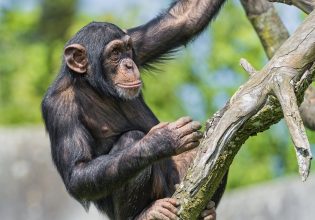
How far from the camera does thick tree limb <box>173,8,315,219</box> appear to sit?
4949mm

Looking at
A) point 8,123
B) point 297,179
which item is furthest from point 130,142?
point 8,123

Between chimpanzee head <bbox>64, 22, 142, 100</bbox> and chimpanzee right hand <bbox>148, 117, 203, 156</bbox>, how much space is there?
873 mm

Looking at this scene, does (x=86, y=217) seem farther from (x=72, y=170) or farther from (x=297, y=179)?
(x=72, y=170)

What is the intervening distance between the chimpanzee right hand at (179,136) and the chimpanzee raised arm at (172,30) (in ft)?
5.04

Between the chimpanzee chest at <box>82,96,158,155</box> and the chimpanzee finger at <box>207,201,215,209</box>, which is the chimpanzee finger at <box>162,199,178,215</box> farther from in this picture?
the chimpanzee chest at <box>82,96,158,155</box>

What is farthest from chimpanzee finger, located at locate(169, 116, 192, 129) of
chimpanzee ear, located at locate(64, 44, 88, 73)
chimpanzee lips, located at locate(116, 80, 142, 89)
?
chimpanzee ear, located at locate(64, 44, 88, 73)

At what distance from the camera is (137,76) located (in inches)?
260

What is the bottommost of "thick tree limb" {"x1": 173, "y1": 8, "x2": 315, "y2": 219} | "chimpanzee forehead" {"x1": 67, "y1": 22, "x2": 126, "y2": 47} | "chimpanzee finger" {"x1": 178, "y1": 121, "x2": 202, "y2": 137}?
"thick tree limb" {"x1": 173, "y1": 8, "x2": 315, "y2": 219}

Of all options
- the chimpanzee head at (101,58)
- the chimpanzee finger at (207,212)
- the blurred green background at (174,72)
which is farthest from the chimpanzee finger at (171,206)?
the blurred green background at (174,72)

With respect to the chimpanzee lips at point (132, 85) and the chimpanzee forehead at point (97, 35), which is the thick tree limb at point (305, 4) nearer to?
the chimpanzee lips at point (132, 85)

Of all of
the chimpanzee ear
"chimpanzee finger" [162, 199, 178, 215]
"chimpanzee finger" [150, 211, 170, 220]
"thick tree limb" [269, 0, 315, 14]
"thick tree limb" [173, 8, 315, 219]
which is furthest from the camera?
the chimpanzee ear

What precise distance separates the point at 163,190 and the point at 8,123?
10.8 m

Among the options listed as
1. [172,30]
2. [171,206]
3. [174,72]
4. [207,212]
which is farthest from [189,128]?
[174,72]

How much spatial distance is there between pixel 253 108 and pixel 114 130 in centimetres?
192
